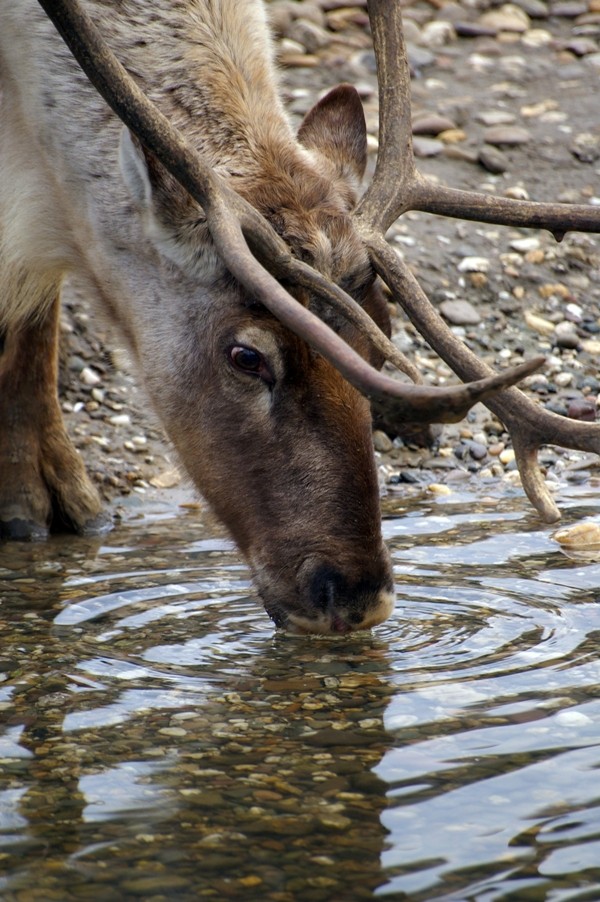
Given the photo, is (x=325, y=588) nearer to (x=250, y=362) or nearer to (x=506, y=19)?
(x=250, y=362)

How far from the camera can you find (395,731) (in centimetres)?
371

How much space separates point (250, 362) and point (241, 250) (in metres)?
0.47

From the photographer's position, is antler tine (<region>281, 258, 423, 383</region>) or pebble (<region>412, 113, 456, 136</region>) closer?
antler tine (<region>281, 258, 423, 383</region>)

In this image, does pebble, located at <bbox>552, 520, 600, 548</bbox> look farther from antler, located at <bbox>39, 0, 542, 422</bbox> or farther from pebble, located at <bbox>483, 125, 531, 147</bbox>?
pebble, located at <bbox>483, 125, 531, 147</bbox>

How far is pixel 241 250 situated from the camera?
3902mm

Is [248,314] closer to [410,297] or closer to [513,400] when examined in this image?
[410,297]

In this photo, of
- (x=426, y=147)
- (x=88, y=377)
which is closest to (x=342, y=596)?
(x=88, y=377)

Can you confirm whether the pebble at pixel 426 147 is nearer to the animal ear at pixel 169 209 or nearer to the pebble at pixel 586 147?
the pebble at pixel 586 147

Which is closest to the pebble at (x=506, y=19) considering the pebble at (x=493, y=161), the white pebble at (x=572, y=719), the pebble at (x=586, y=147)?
the pebble at (x=586, y=147)

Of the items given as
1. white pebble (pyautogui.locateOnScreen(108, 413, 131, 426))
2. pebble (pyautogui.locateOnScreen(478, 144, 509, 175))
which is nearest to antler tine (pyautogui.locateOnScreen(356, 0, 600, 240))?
white pebble (pyautogui.locateOnScreen(108, 413, 131, 426))

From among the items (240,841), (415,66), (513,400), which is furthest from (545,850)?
(415,66)

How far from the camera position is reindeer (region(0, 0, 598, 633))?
4.12 meters

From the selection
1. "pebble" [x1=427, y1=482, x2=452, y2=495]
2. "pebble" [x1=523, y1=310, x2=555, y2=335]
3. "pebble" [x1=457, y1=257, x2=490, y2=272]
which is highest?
"pebble" [x1=457, y1=257, x2=490, y2=272]

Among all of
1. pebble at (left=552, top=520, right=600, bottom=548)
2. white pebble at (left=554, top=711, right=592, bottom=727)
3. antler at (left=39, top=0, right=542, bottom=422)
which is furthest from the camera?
pebble at (left=552, top=520, right=600, bottom=548)
